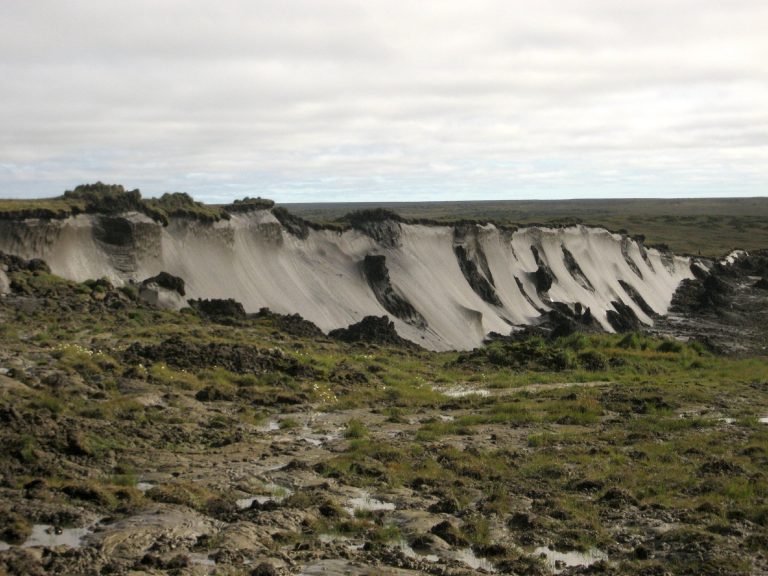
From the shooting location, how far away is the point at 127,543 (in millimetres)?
8688

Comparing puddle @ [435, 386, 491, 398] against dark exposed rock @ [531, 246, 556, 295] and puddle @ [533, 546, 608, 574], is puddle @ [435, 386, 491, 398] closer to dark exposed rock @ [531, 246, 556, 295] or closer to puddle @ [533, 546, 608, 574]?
Answer: puddle @ [533, 546, 608, 574]

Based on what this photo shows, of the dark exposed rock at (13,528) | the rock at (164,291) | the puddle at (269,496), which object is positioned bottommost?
the puddle at (269,496)

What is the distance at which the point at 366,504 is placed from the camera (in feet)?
38.0

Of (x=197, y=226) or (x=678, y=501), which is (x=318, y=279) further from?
(x=678, y=501)

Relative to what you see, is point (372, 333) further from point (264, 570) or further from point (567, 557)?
point (264, 570)

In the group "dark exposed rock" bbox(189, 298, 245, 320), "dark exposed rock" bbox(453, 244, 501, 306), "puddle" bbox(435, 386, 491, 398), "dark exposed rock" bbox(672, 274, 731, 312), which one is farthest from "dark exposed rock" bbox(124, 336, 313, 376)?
"dark exposed rock" bbox(672, 274, 731, 312)

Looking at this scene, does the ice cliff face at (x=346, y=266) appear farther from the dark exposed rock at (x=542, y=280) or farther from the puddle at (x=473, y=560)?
the puddle at (x=473, y=560)

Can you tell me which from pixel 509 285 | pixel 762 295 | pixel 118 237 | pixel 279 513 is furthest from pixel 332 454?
pixel 762 295

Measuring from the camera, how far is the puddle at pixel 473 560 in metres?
9.43

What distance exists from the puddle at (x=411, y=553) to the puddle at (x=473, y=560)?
294 mm

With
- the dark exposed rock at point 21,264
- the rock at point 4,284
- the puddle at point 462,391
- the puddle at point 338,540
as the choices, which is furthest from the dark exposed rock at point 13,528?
the dark exposed rock at point 21,264

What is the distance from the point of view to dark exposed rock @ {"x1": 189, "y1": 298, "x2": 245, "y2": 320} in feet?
95.5

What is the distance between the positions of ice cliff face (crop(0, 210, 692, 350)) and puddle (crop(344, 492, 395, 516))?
59.5ft

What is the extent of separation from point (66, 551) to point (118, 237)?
2186 centimetres
